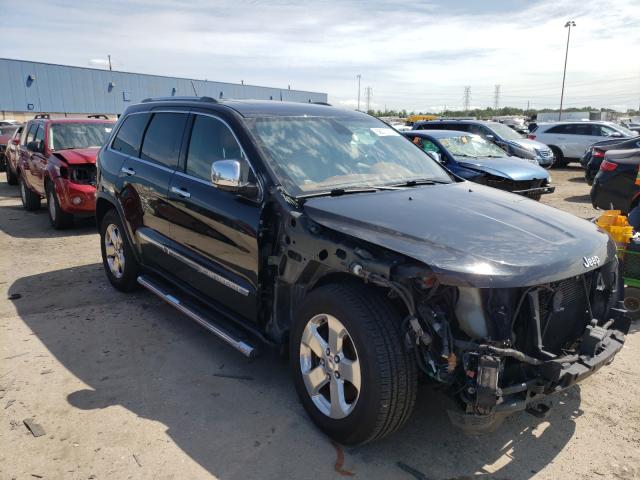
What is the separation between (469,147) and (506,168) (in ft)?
4.52

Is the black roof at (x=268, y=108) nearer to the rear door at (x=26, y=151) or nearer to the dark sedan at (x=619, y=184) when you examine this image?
the dark sedan at (x=619, y=184)

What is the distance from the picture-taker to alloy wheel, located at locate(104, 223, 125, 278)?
529 centimetres

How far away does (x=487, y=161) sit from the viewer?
34.3 ft

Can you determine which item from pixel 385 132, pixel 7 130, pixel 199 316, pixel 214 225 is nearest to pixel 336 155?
pixel 385 132

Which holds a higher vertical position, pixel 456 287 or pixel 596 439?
pixel 456 287

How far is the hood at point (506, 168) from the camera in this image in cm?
992

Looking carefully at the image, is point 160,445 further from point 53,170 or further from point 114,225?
point 53,170

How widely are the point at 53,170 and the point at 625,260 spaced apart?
8.11 m

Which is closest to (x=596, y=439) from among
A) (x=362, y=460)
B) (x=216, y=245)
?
(x=362, y=460)

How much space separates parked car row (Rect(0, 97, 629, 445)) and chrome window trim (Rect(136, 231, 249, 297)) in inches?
0.7

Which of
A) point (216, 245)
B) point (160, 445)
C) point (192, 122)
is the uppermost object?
point (192, 122)

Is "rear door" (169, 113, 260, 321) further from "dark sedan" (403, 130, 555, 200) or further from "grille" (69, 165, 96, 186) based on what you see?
"dark sedan" (403, 130, 555, 200)

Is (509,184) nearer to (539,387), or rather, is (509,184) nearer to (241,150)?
(241,150)

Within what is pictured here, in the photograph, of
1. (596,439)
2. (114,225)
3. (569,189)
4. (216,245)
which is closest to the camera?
(596,439)
